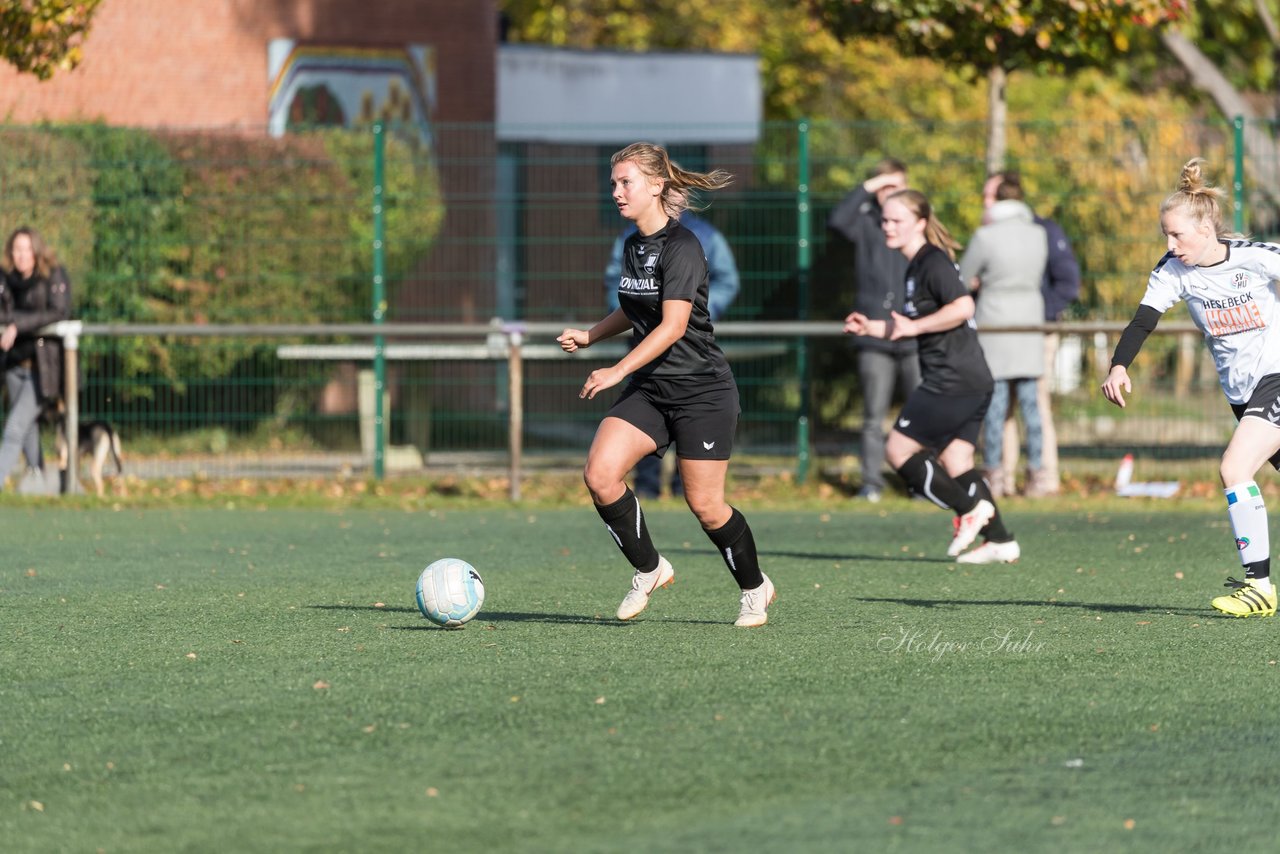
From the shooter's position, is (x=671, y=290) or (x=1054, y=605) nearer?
(x=671, y=290)

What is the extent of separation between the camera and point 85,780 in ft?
16.3

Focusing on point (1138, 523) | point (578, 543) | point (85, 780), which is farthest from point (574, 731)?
point (1138, 523)

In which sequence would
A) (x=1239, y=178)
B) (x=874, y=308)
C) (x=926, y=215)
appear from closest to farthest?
(x=926, y=215), (x=874, y=308), (x=1239, y=178)

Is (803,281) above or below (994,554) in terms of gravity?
above

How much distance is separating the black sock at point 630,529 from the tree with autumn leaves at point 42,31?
8.45m

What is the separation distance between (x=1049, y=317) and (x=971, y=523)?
4.06 m

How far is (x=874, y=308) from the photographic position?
1343 centimetres

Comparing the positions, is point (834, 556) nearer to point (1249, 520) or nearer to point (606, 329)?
point (1249, 520)

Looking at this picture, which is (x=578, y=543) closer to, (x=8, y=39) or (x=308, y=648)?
(x=308, y=648)

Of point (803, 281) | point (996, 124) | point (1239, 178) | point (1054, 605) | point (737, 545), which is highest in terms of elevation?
point (996, 124)

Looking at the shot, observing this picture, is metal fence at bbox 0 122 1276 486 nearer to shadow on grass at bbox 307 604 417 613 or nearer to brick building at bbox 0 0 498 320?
brick building at bbox 0 0 498 320

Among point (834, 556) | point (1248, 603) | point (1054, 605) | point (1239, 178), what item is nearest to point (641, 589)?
point (1054, 605)

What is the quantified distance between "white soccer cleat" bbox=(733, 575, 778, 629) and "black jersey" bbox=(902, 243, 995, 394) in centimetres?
263

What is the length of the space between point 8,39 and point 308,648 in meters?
8.77
